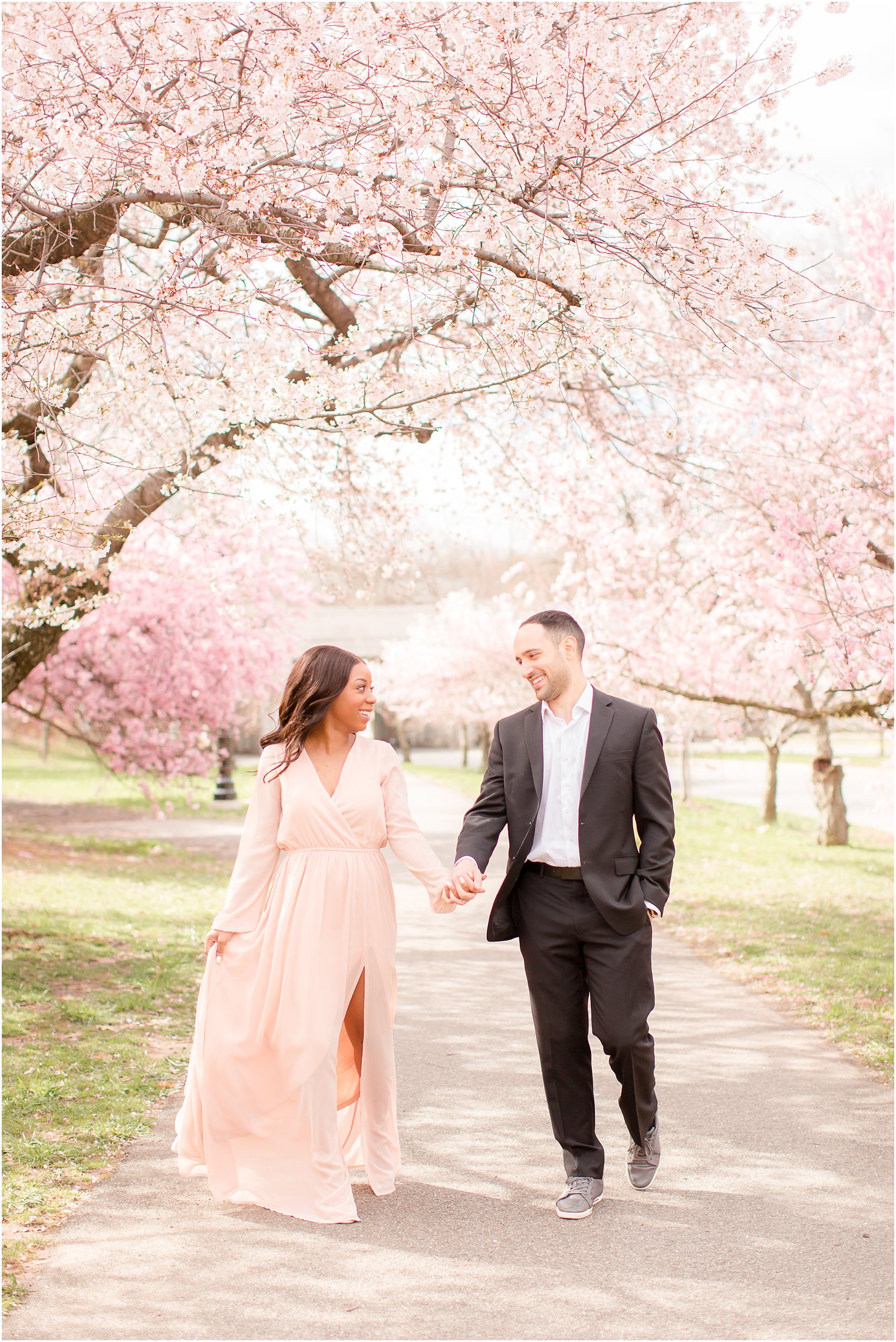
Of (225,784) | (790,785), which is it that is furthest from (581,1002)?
(790,785)

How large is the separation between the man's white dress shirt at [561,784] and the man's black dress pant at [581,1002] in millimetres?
98

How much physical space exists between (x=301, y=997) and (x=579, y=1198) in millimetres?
1196

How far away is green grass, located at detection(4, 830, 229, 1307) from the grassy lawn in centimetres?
384

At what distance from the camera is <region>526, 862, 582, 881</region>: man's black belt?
14.2ft

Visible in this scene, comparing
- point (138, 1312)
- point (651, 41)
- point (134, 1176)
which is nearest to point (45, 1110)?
point (134, 1176)

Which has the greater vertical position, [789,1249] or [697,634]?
[697,634]

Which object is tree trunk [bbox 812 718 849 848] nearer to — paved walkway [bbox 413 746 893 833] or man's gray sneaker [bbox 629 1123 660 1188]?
paved walkway [bbox 413 746 893 833]

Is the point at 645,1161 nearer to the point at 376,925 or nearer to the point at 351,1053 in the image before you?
the point at 351,1053

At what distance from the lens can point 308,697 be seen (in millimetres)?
4531

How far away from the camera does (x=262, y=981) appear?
4.47 m

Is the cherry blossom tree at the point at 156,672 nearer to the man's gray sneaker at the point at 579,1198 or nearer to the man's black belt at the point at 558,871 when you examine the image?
the man's black belt at the point at 558,871

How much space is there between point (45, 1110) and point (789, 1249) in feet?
11.0

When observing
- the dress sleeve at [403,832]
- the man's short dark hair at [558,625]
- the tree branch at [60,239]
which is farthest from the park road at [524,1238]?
the tree branch at [60,239]

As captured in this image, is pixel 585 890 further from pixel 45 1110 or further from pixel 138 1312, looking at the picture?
pixel 45 1110
